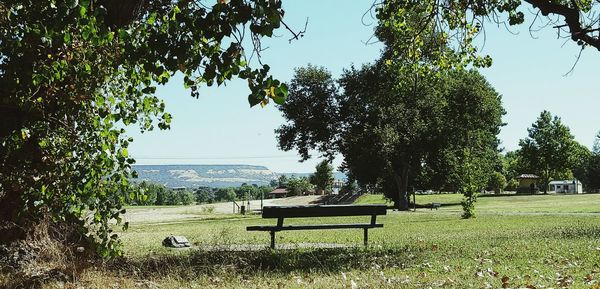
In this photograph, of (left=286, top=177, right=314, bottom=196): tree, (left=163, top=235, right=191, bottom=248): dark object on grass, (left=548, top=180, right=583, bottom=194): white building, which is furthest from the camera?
(left=548, top=180, right=583, bottom=194): white building

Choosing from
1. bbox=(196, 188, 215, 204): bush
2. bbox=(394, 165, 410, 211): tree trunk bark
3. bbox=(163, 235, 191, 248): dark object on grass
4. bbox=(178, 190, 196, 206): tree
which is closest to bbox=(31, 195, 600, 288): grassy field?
bbox=(163, 235, 191, 248): dark object on grass

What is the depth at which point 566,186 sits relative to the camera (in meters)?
105

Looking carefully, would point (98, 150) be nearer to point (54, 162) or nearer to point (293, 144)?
point (54, 162)

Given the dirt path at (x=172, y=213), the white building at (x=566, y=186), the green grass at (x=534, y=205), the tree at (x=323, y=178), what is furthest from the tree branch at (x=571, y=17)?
the white building at (x=566, y=186)

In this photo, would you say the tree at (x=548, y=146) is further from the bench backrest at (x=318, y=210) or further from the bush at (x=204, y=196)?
the bench backrest at (x=318, y=210)

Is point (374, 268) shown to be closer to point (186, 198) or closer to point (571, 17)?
point (571, 17)

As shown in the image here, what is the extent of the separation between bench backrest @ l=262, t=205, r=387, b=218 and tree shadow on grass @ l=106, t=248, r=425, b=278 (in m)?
1.18

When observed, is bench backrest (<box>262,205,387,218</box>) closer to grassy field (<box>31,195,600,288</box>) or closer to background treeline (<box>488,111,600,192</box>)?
grassy field (<box>31,195,600,288</box>)

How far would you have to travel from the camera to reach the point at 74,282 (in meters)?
6.61

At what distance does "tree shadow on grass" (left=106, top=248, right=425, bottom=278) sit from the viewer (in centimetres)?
806

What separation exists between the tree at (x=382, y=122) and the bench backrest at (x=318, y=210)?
962 inches

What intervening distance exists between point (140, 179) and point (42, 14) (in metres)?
2.55

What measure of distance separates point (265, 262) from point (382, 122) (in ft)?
98.9

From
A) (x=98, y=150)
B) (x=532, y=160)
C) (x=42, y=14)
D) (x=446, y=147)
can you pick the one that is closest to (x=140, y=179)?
(x=98, y=150)
